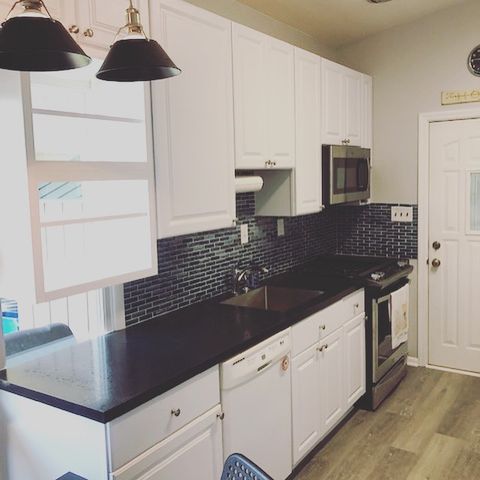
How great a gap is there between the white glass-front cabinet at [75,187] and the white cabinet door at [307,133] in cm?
125

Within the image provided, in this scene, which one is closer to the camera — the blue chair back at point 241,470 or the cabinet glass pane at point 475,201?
the blue chair back at point 241,470

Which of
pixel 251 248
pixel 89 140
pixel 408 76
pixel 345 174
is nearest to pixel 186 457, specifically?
pixel 89 140

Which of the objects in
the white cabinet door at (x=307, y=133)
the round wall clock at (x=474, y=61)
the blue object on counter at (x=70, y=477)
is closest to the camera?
the blue object on counter at (x=70, y=477)

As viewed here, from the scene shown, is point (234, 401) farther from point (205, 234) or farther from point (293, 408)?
point (205, 234)

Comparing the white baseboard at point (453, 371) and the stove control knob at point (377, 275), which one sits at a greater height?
the stove control knob at point (377, 275)

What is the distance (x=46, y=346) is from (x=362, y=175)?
2.55 meters

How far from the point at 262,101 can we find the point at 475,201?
6.61 ft

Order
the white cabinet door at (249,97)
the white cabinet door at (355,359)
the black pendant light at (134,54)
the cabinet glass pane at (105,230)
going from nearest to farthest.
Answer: the black pendant light at (134,54)
the cabinet glass pane at (105,230)
the white cabinet door at (249,97)
the white cabinet door at (355,359)

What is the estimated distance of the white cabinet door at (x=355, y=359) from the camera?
3.23m

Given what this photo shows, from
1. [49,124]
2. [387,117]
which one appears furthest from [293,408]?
[387,117]

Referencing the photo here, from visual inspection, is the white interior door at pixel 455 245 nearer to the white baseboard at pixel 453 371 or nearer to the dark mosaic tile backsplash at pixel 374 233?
the white baseboard at pixel 453 371

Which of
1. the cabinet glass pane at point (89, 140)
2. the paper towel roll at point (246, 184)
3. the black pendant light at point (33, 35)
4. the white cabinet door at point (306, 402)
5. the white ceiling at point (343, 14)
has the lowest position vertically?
the white cabinet door at point (306, 402)

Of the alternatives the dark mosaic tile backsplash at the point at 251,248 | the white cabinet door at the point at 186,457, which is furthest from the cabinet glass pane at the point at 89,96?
the white cabinet door at the point at 186,457

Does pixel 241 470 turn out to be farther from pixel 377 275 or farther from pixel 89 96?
pixel 377 275
